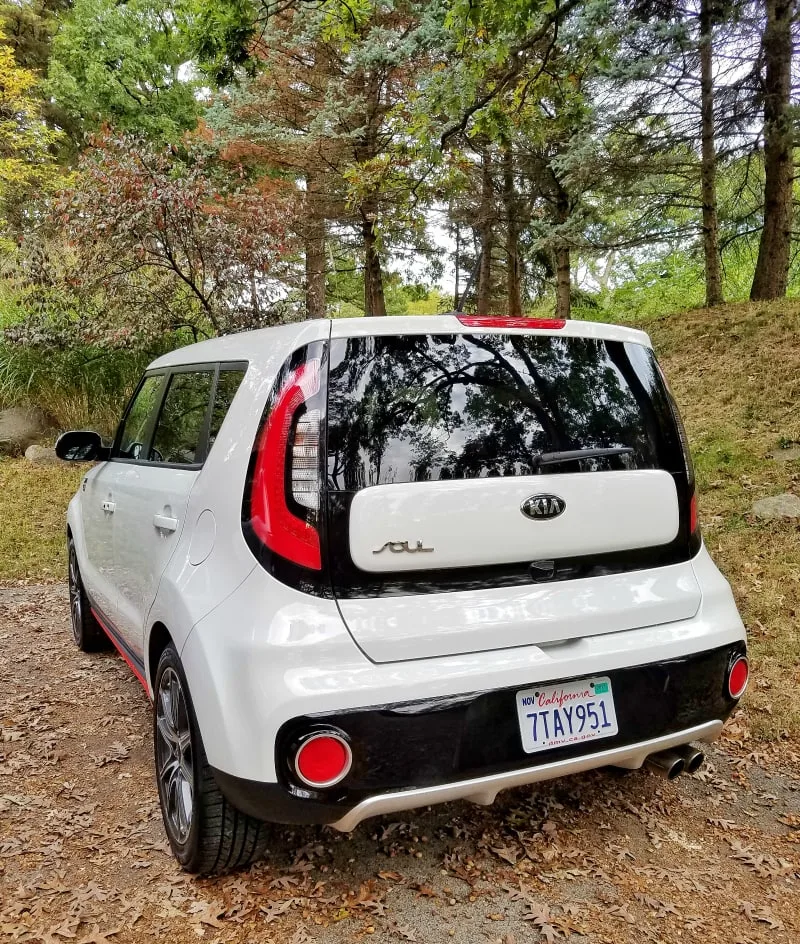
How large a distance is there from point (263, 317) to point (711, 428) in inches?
221

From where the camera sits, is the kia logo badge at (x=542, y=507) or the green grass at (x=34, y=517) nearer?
the kia logo badge at (x=542, y=507)

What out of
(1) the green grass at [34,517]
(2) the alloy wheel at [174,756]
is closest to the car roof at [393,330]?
(2) the alloy wheel at [174,756]

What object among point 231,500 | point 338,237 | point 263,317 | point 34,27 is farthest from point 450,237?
point 231,500

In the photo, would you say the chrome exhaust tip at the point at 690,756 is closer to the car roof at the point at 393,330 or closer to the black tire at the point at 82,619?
the car roof at the point at 393,330

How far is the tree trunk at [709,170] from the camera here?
1036 cm

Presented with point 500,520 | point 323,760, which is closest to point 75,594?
point 323,760

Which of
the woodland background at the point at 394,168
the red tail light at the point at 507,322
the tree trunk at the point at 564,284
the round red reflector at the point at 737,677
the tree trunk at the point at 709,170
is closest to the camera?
the red tail light at the point at 507,322

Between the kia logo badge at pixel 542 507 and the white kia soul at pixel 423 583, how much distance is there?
12 millimetres

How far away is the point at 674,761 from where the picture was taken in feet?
8.04

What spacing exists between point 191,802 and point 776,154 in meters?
11.6

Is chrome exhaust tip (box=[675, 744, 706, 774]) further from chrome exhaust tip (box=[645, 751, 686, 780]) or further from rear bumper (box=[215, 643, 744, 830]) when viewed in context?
rear bumper (box=[215, 643, 744, 830])

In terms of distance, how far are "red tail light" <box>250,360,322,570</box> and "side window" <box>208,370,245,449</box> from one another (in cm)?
38

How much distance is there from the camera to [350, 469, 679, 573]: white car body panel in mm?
1981

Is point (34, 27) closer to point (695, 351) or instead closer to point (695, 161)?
point (695, 161)
